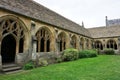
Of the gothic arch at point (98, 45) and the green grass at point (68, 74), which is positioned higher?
the gothic arch at point (98, 45)

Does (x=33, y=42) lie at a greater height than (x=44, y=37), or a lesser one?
lesser

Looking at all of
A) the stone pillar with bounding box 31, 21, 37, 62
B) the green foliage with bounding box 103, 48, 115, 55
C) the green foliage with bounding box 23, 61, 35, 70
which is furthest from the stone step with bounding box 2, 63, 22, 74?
the green foliage with bounding box 103, 48, 115, 55

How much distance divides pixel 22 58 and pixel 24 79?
14.4ft

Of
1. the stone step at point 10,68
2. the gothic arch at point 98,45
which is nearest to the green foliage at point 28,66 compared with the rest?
the stone step at point 10,68

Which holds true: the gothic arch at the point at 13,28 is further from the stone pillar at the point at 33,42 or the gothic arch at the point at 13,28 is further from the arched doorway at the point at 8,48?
the arched doorway at the point at 8,48

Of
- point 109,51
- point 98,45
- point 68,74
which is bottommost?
point 68,74

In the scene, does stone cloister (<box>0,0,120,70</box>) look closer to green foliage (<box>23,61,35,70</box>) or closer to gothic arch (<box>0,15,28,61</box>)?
gothic arch (<box>0,15,28,61</box>)

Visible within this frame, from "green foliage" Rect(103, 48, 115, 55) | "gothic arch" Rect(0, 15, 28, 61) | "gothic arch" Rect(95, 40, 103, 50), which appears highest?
"gothic arch" Rect(0, 15, 28, 61)

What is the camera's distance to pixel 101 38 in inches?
1208

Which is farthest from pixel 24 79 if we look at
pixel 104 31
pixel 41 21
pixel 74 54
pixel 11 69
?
pixel 104 31

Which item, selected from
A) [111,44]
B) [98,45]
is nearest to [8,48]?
[98,45]

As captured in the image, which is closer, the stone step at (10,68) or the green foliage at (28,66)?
the stone step at (10,68)

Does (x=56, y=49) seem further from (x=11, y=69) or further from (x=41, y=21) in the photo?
(x=11, y=69)

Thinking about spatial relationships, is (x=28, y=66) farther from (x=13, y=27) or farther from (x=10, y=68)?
(x=13, y=27)
